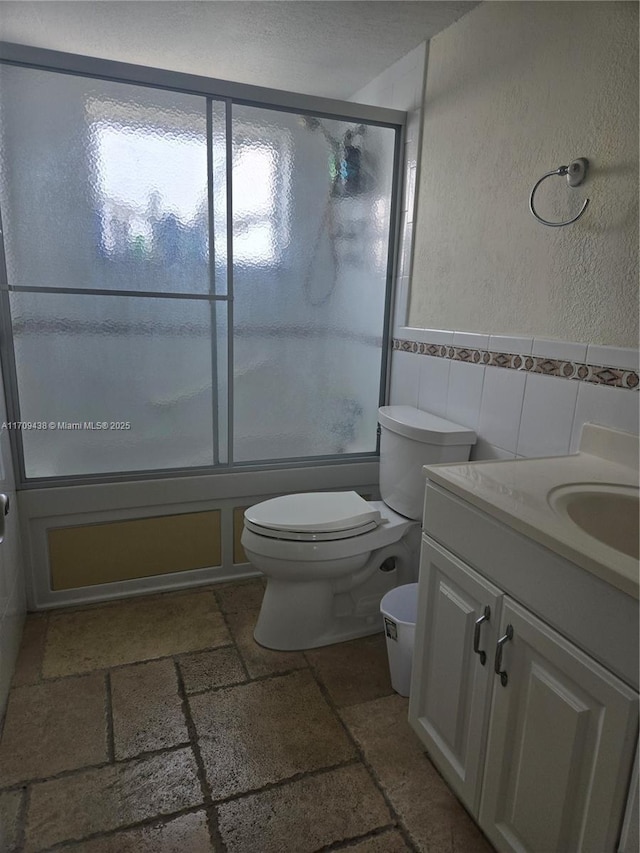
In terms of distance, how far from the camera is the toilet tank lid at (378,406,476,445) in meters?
1.92

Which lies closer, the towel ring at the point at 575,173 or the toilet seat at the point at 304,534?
the towel ring at the point at 575,173

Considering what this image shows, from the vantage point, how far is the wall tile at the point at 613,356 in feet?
4.50

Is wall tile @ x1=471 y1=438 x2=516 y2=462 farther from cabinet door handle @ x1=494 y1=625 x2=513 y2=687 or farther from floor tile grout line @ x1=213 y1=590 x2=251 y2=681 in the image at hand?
floor tile grout line @ x1=213 y1=590 x2=251 y2=681

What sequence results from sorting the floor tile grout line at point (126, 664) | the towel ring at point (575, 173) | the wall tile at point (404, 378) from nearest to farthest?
the towel ring at point (575, 173), the floor tile grout line at point (126, 664), the wall tile at point (404, 378)

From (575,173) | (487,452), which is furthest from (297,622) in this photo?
(575,173)

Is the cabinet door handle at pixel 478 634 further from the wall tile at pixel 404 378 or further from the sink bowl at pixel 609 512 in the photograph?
the wall tile at pixel 404 378

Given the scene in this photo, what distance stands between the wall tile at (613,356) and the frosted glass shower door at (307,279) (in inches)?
46.2

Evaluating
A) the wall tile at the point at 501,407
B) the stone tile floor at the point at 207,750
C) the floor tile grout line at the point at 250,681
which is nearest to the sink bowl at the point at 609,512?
the wall tile at the point at 501,407

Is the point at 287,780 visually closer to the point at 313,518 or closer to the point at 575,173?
the point at 313,518

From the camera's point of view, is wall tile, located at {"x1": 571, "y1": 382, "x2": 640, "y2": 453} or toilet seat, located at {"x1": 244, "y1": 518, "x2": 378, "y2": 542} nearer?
wall tile, located at {"x1": 571, "y1": 382, "x2": 640, "y2": 453}

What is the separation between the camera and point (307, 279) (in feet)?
7.66

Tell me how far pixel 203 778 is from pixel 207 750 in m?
0.09

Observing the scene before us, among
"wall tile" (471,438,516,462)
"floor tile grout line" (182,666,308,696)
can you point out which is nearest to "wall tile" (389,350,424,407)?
"wall tile" (471,438,516,462)

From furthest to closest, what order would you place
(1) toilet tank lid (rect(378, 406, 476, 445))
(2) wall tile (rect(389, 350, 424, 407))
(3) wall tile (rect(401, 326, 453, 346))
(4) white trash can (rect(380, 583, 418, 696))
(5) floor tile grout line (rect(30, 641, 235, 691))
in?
(2) wall tile (rect(389, 350, 424, 407))
(3) wall tile (rect(401, 326, 453, 346))
(1) toilet tank lid (rect(378, 406, 476, 445))
(5) floor tile grout line (rect(30, 641, 235, 691))
(4) white trash can (rect(380, 583, 418, 696))
